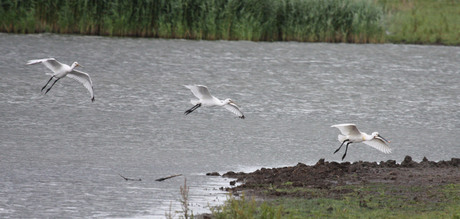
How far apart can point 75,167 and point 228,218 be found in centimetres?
488

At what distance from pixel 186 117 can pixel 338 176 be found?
7.61m

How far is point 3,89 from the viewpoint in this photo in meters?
Answer: 21.7

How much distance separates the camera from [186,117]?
63.2 feet

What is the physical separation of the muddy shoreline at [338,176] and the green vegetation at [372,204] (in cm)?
28

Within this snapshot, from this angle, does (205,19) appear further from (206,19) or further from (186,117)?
(186,117)

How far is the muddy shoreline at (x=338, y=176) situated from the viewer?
11.3 m

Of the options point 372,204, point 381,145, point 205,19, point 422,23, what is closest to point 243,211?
point 372,204

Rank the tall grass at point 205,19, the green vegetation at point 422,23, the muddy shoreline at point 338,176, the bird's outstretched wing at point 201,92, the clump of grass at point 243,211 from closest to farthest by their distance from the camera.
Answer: the clump of grass at point 243,211 < the muddy shoreline at point 338,176 < the bird's outstretched wing at point 201,92 < the tall grass at point 205,19 < the green vegetation at point 422,23

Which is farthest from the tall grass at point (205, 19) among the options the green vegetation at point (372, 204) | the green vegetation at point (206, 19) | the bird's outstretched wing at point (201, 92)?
the green vegetation at point (372, 204)

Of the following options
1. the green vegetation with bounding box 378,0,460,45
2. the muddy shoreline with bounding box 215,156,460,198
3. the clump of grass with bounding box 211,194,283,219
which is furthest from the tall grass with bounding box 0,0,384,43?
the clump of grass with bounding box 211,194,283,219

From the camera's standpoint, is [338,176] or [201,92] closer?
[338,176]

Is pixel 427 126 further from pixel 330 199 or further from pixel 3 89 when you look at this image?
pixel 3 89

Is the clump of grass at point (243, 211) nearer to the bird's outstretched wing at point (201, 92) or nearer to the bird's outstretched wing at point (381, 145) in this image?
the bird's outstretched wing at point (381, 145)

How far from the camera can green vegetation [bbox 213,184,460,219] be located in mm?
9422
